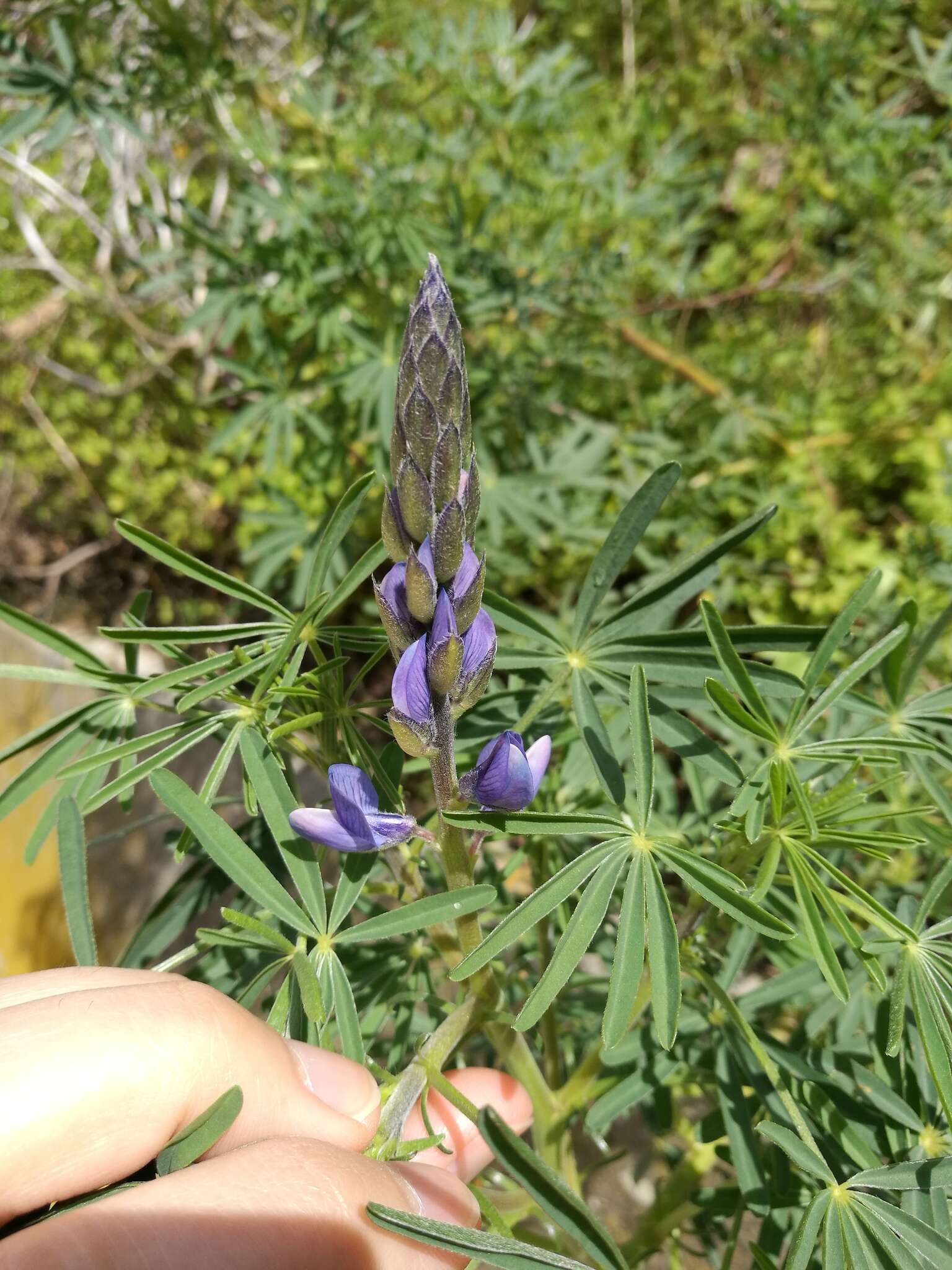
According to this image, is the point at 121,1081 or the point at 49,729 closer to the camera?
the point at 121,1081

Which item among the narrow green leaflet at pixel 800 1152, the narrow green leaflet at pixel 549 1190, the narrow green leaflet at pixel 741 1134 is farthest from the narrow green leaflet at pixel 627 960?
the narrow green leaflet at pixel 741 1134

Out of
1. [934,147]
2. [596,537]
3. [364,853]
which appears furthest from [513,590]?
[364,853]

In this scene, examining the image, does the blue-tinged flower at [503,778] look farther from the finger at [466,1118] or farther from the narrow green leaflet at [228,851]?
the finger at [466,1118]

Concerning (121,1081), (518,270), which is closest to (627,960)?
(121,1081)

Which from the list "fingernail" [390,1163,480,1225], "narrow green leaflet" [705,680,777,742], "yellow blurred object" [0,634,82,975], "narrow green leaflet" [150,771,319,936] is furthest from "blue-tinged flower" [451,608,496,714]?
"yellow blurred object" [0,634,82,975]

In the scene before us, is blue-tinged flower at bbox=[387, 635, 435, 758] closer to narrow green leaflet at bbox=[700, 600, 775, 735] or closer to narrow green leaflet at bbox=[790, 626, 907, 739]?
narrow green leaflet at bbox=[700, 600, 775, 735]

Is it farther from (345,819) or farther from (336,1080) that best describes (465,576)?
(336,1080)
